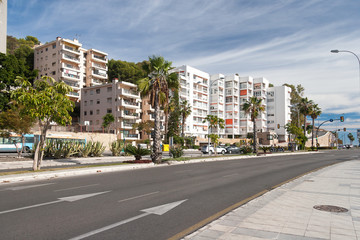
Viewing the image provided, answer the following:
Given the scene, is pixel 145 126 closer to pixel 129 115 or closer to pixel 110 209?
pixel 129 115

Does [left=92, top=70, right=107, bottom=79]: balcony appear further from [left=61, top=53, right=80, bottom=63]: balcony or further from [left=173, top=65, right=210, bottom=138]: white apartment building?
[left=173, top=65, right=210, bottom=138]: white apartment building

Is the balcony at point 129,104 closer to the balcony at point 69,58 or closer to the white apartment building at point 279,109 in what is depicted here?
the balcony at point 69,58

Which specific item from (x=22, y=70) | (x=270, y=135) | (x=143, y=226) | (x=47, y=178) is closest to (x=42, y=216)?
(x=143, y=226)

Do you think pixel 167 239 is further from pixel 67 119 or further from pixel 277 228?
pixel 67 119

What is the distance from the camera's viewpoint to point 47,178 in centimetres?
1368

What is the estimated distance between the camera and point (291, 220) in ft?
19.4

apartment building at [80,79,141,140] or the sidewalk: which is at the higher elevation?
apartment building at [80,79,141,140]

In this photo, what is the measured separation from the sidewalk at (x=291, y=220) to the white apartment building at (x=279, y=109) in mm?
95405

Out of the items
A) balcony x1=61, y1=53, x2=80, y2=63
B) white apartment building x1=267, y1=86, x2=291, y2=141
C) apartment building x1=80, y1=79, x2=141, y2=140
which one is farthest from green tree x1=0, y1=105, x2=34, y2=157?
white apartment building x1=267, y1=86, x2=291, y2=141

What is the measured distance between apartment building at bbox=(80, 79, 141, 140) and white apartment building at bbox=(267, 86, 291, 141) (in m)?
54.1

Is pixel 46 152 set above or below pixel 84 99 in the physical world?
below

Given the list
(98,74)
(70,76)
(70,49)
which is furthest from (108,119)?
(70,49)

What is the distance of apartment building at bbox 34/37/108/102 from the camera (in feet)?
235

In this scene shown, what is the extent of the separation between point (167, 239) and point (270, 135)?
3619 inches
